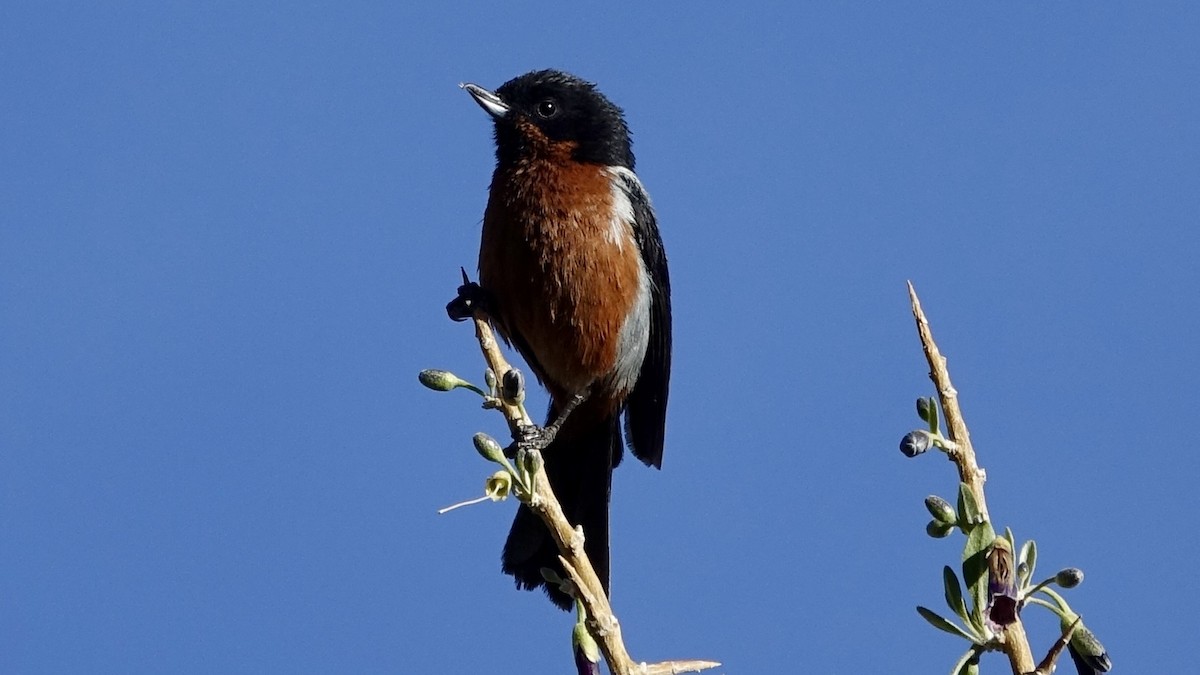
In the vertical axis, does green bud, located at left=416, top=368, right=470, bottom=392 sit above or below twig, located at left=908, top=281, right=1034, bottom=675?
above

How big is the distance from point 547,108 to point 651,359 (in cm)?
125

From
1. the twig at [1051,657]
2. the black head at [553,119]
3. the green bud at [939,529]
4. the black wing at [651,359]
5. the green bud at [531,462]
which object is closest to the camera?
the twig at [1051,657]

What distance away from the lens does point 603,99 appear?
6.54 metres

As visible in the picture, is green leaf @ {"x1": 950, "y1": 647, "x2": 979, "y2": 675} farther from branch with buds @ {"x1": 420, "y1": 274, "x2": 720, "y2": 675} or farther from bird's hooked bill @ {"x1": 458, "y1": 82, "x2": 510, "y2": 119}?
bird's hooked bill @ {"x1": 458, "y1": 82, "x2": 510, "y2": 119}

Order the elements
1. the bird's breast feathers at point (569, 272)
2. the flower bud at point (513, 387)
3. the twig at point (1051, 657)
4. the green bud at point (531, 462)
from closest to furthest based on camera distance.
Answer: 1. the twig at point (1051, 657)
2. the green bud at point (531, 462)
3. the flower bud at point (513, 387)
4. the bird's breast feathers at point (569, 272)

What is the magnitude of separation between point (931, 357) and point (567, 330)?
148 inches

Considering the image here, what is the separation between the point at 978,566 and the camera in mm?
1775

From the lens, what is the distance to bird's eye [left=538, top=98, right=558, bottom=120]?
6.32 meters

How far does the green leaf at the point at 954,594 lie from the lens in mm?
1763

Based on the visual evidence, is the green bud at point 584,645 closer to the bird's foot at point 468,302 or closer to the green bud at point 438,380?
the green bud at point 438,380

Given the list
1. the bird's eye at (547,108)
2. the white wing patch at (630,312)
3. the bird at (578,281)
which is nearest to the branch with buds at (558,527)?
the bird at (578,281)

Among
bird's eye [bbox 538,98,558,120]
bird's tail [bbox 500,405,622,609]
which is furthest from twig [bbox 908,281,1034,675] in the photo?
bird's eye [bbox 538,98,558,120]

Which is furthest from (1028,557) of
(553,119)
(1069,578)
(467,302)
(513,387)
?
(553,119)

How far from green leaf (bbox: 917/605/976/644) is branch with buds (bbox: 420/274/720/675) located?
38 centimetres
